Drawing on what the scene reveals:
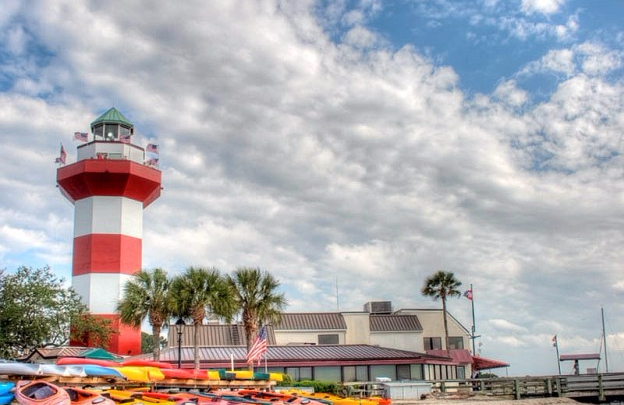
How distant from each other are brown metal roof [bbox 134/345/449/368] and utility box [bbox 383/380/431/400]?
7598mm

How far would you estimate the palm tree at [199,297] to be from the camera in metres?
42.0

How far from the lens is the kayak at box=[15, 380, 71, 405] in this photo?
17.4m

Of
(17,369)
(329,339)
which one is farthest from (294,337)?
(17,369)

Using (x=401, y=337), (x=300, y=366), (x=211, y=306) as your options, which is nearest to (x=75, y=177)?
(x=211, y=306)

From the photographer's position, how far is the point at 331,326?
62281 mm

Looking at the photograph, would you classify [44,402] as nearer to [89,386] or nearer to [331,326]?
[89,386]

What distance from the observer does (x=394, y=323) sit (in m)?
63.9

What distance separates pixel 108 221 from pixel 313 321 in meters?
20.3

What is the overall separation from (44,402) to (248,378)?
14590 mm

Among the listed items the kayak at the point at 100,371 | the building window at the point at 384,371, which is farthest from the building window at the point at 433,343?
the kayak at the point at 100,371

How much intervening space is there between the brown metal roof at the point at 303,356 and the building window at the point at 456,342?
12568 millimetres

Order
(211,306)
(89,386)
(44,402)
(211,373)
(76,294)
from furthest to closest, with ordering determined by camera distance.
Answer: (76,294), (211,306), (211,373), (89,386), (44,402)

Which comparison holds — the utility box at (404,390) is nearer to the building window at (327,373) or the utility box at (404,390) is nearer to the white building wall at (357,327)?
the building window at (327,373)

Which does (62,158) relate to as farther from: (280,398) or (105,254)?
(280,398)
